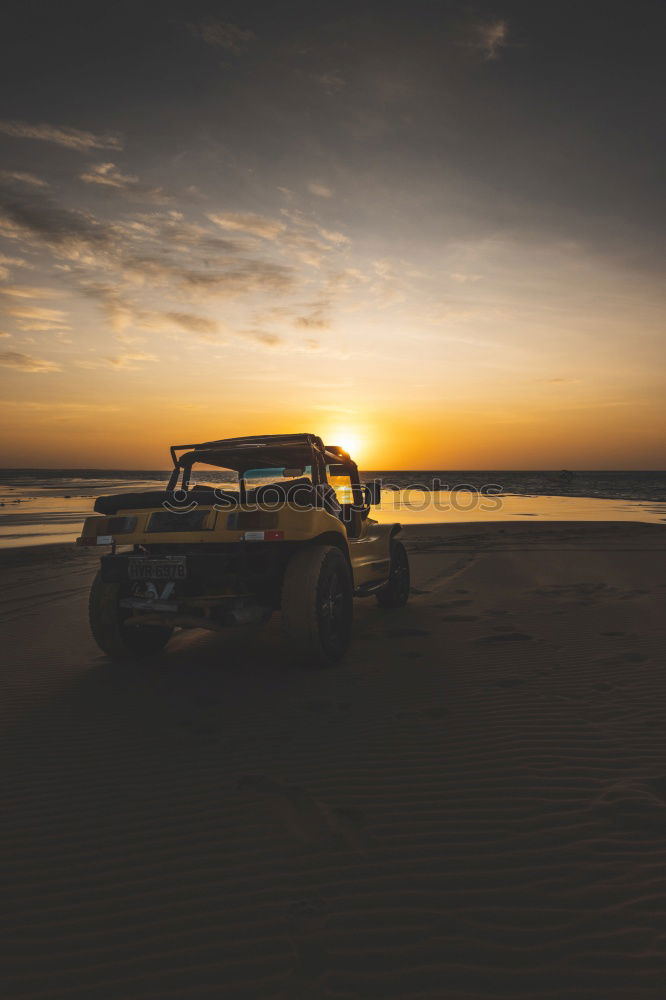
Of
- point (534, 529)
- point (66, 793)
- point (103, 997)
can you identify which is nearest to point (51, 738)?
point (66, 793)

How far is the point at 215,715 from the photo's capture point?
429 centimetres

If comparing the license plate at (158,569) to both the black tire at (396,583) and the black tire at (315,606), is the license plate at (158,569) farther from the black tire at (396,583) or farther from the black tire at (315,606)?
the black tire at (396,583)

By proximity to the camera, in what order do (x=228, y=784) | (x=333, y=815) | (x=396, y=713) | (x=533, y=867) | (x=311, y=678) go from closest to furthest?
(x=533, y=867), (x=333, y=815), (x=228, y=784), (x=396, y=713), (x=311, y=678)

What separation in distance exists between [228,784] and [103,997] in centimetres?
135

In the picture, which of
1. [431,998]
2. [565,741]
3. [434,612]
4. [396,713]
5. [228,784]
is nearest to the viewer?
[431,998]

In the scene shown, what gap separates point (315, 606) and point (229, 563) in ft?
2.72

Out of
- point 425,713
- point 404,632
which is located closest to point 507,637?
point 404,632

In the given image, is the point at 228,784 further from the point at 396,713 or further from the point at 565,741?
the point at 565,741

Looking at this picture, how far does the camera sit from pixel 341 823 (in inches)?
113

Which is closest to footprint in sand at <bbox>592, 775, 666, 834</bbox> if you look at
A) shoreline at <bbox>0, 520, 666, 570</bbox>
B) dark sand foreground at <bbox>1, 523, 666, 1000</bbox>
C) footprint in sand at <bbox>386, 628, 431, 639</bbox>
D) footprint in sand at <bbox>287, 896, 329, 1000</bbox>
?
dark sand foreground at <bbox>1, 523, 666, 1000</bbox>

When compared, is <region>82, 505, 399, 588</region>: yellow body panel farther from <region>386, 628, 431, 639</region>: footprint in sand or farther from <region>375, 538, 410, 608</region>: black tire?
<region>375, 538, 410, 608</region>: black tire

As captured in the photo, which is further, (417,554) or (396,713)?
(417,554)

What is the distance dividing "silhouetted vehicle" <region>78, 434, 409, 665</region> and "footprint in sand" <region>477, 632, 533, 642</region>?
163 centimetres

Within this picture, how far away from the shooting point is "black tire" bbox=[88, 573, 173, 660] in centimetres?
549
